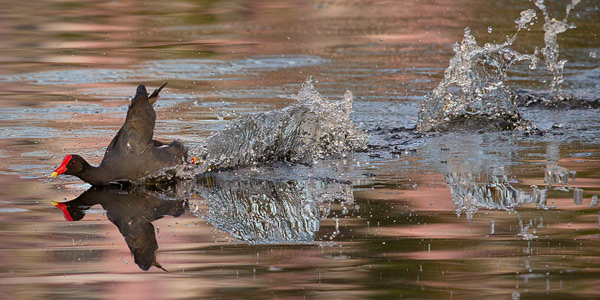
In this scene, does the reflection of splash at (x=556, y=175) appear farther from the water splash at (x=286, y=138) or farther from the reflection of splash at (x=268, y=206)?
the water splash at (x=286, y=138)

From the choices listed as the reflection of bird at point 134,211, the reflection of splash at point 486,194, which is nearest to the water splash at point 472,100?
the reflection of splash at point 486,194

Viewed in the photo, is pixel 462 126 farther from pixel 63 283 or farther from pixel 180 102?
pixel 63 283

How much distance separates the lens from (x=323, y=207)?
623 cm

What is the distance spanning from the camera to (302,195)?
21.6 feet

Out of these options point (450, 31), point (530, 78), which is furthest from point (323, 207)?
point (450, 31)

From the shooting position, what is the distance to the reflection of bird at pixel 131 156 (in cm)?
681

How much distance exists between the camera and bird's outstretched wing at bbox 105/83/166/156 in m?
6.89

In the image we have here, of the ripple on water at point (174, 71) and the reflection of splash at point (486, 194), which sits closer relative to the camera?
the reflection of splash at point (486, 194)

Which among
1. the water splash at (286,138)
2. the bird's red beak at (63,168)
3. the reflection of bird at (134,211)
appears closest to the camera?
the reflection of bird at (134,211)

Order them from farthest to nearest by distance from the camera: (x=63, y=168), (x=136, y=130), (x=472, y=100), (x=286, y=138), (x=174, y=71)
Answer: (x=174, y=71), (x=472, y=100), (x=286, y=138), (x=136, y=130), (x=63, y=168)

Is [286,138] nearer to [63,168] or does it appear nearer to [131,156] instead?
[131,156]

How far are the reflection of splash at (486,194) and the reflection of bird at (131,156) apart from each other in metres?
2.21

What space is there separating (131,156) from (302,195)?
53.1 inches

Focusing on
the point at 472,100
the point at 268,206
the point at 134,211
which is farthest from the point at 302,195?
the point at 472,100
